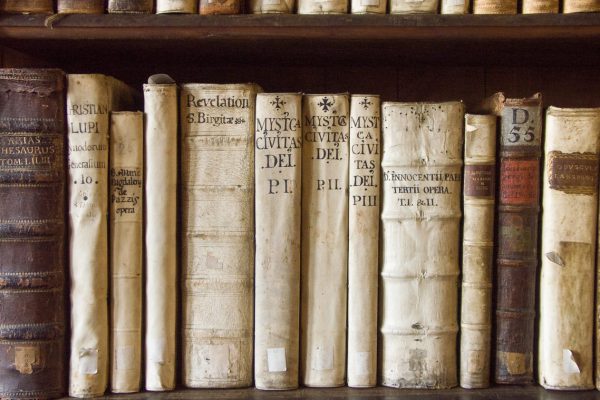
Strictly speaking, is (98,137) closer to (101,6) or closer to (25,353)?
(101,6)

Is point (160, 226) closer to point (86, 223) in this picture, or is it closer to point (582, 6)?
point (86, 223)

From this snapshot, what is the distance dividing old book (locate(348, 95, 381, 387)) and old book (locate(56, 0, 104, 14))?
0.32 m

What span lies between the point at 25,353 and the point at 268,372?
284 mm

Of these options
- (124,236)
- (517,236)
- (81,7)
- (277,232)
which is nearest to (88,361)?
(124,236)

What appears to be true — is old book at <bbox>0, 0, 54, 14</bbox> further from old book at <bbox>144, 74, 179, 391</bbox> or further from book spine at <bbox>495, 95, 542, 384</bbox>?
book spine at <bbox>495, 95, 542, 384</bbox>

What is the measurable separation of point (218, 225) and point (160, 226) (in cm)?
7

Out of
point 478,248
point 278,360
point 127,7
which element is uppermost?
point 127,7

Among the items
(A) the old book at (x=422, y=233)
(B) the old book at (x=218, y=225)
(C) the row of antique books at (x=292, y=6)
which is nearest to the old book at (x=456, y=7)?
(C) the row of antique books at (x=292, y=6)

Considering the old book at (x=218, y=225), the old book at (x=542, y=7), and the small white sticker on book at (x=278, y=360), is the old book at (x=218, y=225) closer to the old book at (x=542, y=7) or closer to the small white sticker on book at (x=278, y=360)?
the small white sticker on book at (x=278, y=360)

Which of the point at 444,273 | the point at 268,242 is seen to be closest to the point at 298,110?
the point at 268,242

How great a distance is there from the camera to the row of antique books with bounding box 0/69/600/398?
0.74m

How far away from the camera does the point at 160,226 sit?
0.75 metres

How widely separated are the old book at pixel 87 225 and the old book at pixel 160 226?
0.05 meters

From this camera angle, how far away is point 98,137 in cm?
74
